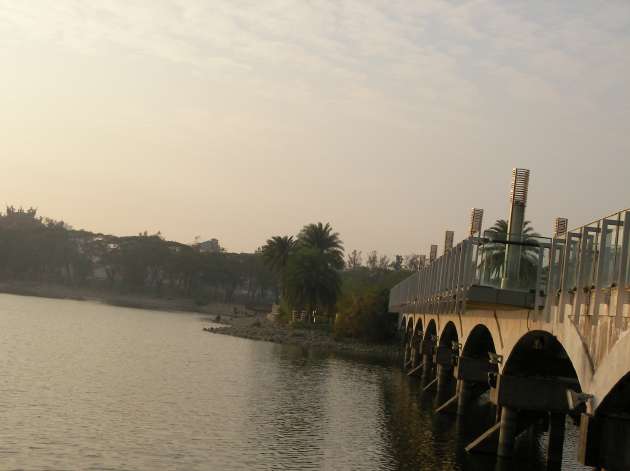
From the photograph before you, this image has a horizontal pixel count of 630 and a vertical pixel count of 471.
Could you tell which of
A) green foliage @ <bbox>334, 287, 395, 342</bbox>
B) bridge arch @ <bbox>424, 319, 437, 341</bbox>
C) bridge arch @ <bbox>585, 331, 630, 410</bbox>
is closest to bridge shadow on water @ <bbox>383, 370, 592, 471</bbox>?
bridge arch @ <bbox>424, 319, 437, 341</bbox>

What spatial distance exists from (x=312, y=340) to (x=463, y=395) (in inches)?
Result: 2264

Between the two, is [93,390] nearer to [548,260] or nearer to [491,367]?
[491,367]

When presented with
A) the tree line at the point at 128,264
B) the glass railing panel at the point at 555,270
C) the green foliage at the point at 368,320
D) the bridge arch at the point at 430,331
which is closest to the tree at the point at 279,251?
the green foliage at the point at 368,320

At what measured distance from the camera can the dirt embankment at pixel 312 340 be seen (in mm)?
85688

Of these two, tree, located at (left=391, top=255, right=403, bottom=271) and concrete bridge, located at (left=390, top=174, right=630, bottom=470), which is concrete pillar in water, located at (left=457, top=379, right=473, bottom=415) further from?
tree, located at (left=391, top=255, right=403, bottom=271)

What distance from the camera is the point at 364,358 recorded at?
78000 mm

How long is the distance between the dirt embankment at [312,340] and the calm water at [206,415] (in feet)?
68.6

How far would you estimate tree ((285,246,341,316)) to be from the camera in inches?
4028

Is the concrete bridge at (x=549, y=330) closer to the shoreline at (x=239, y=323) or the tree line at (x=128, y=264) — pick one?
the shoreline at (x=239, y=323)

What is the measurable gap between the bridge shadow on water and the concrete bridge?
620mm

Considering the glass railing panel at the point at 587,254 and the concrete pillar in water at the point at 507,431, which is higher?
the glass railing panel at the point at 587,254

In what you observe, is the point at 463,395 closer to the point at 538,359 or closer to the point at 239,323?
the point at 538,359

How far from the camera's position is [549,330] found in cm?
2059

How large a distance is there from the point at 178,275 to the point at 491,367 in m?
153
